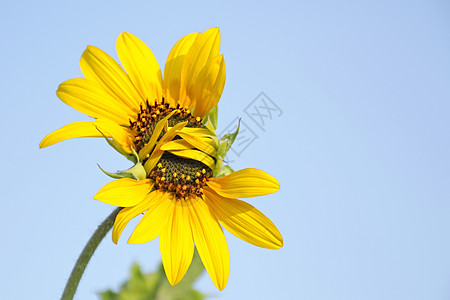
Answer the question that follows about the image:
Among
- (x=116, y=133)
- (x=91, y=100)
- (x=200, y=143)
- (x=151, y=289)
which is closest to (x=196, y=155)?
(x=200, y=143)

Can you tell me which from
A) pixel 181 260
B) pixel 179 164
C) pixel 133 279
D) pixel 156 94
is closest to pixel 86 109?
pixel 156 94

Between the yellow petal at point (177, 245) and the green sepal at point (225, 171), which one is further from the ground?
the green sepal at point (225, 171)

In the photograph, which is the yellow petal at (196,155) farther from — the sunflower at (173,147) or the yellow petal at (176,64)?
the yellow petal at (176,64)

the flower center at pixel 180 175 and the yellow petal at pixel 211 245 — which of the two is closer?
the yellow petal at pixel 211 245

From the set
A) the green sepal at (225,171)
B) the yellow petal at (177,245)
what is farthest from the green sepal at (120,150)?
the green sepal at (225,171)

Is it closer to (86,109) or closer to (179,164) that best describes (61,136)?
(86,109)

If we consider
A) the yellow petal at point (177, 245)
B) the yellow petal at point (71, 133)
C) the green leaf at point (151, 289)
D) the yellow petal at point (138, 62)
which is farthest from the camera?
the green leaf at point (151, 289)

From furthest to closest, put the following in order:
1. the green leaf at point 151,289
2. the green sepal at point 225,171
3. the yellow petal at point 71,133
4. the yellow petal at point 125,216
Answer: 1. the green leaf at point 151,289
2. the green sepal at point 225,171
3. the yellow petal at point 71,133
4. the yellow petal at point 125,216
